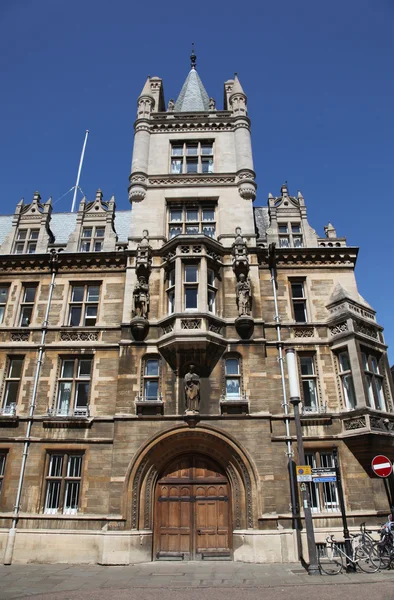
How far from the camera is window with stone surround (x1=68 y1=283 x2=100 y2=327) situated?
20.0 meters

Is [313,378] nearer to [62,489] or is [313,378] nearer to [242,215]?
[242,215]

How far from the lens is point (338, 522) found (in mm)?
15797

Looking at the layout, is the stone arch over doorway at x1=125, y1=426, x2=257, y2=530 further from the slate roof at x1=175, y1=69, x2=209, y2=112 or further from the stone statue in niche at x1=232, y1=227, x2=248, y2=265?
the slate roof at x1=175, y1=69, x2=209, y2=112

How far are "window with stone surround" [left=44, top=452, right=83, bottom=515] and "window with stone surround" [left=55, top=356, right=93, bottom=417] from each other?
1.76 metres

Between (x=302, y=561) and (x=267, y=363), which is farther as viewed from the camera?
(x=267, y=363)

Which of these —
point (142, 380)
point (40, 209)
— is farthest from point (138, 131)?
point (142, 380)

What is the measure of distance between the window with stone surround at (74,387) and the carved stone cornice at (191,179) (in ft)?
33.4

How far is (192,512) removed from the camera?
16.4 m

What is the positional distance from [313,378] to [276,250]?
6327 mm

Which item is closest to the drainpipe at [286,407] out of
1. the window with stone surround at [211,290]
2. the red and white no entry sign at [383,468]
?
the window with stone surround at [211,290]

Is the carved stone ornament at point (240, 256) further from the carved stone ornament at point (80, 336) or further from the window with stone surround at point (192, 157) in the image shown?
the carved stone ornament at point (80, 336)

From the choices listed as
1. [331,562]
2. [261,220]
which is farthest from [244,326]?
[331,562]

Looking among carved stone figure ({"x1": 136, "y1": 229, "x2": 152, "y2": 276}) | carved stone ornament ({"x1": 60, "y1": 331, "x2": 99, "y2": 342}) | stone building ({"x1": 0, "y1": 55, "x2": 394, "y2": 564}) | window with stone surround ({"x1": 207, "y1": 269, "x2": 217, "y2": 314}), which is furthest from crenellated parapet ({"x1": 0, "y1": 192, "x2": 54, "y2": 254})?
window with stone surround ({"x1": 207, "y1": 269, "x2": 217, "y2": 314})

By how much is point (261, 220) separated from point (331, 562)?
16740mm
